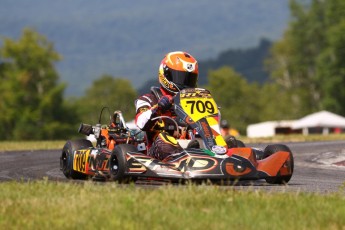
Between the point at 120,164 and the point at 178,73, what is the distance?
202cm

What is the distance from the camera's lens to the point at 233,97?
113 m

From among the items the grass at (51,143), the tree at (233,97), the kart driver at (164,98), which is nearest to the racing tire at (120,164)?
the kart driver at (164,98)

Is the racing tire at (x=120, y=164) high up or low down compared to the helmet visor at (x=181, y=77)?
down

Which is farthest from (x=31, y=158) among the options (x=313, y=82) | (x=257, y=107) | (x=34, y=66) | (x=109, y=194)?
(x=257, y=107)

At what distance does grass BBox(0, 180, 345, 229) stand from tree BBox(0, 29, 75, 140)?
72814 millimetres

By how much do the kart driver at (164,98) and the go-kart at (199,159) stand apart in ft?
0.80

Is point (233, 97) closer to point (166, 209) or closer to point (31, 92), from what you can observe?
point (31, 92)

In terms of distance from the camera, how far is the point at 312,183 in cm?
→ 1229

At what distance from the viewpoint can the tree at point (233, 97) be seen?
10950 centimetres

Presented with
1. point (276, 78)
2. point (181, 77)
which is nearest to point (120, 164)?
point (181, 77)

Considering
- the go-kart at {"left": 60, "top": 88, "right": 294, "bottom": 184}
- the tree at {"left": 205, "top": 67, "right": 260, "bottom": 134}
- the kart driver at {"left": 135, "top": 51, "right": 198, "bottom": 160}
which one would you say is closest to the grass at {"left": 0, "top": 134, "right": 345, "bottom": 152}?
the kart driver at {"left": 135, "top": 51, "right": 198, "bottom": 160}

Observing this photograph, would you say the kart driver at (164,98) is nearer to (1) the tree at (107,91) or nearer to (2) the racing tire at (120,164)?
(2) the racing tire at (120,164)

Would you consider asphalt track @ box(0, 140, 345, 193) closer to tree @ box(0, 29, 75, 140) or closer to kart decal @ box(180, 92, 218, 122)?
kart decal @ box(180, 92, 218, 122)

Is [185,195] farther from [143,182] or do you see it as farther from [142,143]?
[142,143]
